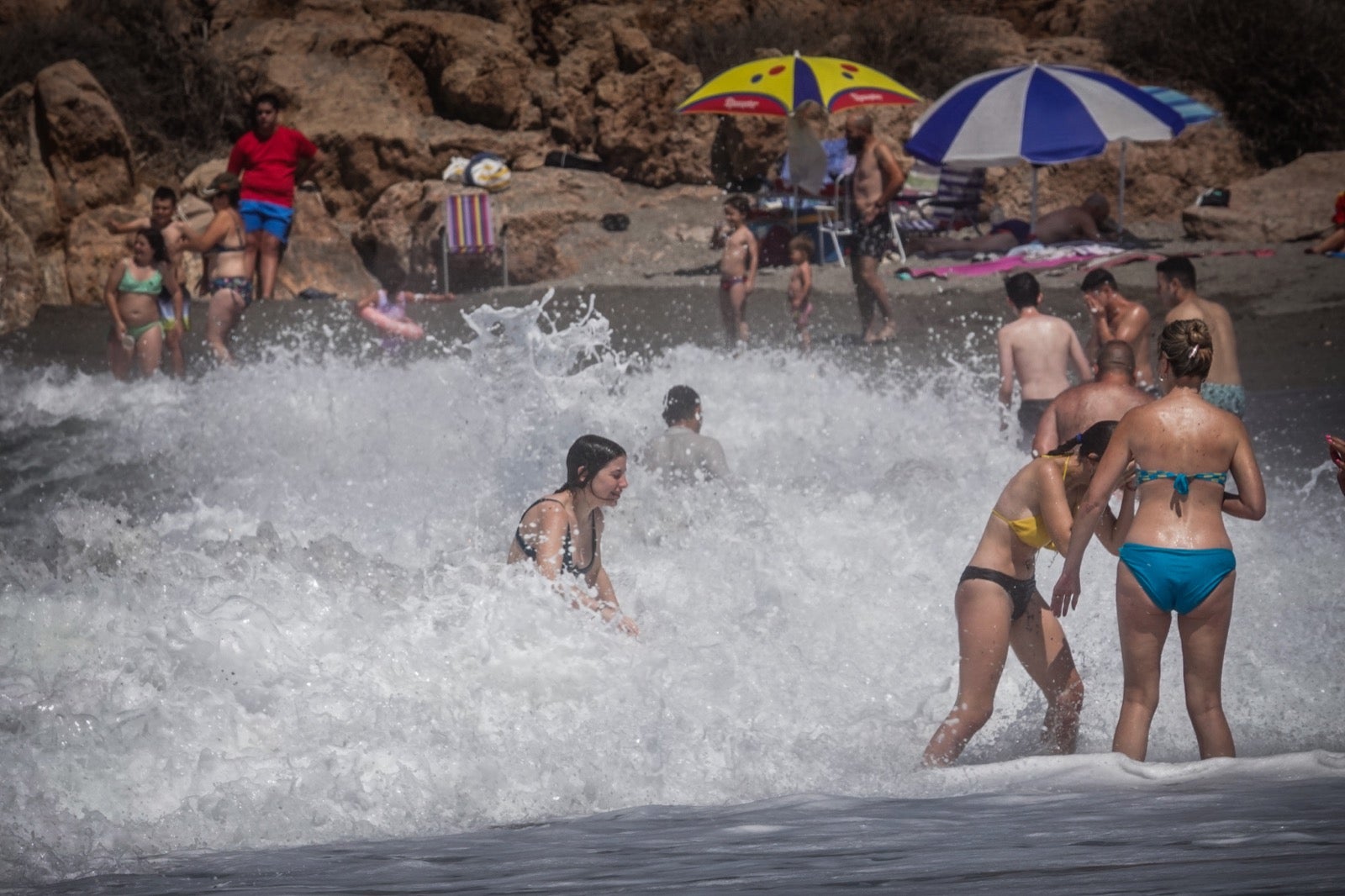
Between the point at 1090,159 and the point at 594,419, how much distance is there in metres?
11.0

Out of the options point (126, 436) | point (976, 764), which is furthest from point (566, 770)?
point (126, 436)

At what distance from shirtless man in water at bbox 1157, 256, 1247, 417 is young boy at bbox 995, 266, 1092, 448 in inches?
29.0

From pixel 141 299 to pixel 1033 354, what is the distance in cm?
672

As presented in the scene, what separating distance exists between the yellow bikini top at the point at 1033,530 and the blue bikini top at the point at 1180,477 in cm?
31

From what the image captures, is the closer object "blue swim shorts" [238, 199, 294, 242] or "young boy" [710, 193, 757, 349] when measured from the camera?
"young boy" [710, 193, 757, 349]

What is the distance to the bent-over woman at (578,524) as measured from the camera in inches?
212

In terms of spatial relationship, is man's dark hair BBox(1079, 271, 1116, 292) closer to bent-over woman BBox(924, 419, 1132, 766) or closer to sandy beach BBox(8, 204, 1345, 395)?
bent-over woman BBox(924, 419, 1132, 766)

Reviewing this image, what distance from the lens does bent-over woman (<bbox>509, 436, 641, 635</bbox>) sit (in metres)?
5.39

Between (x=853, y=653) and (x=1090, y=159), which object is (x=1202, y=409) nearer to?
(x=853, y=653)

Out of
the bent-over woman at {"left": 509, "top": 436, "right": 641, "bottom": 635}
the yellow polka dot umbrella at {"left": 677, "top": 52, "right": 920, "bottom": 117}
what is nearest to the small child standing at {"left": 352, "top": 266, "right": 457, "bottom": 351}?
the yellow polka dot umbrella at {"left": 677, "top": 52, "right": 920, "bottom": 117}

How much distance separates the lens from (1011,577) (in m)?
4.75

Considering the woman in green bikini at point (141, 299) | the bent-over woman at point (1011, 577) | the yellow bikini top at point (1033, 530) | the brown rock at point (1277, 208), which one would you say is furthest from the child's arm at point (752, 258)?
the yellow bikini top at point (1033, 530)

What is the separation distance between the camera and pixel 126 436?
34.1ft

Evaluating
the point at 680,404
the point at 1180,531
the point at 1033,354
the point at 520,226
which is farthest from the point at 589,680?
the point at 520,226
